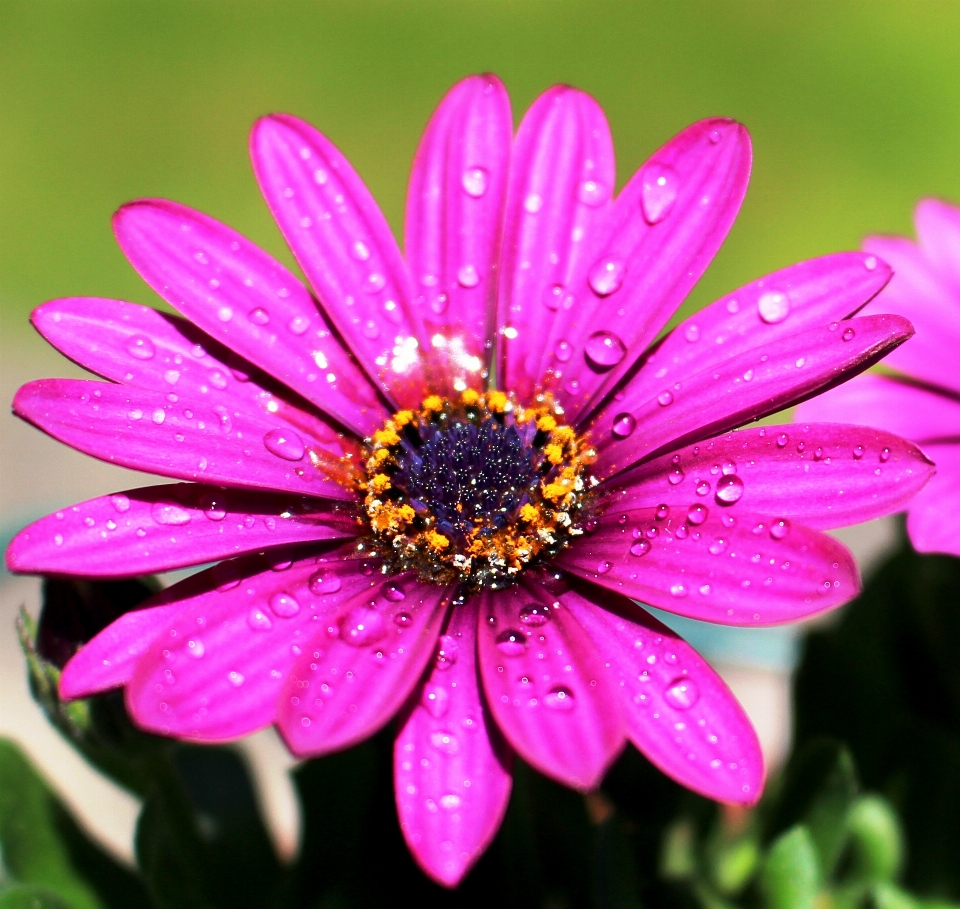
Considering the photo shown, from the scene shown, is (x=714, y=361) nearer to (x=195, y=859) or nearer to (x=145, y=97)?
(x=195, y=859)

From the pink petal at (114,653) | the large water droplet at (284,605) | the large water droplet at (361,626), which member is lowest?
the pink petal at (114,653)

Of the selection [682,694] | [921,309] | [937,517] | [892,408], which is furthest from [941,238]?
[682,694]

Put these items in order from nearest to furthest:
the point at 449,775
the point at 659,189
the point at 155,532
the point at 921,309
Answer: the point at 449,775, the point at 155,532, the point at 659,189, the point at 921,309

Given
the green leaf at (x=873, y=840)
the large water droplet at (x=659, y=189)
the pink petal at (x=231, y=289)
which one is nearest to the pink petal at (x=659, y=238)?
the large water droplet at (x=659, y=189)

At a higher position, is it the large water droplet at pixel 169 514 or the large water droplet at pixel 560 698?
the large water droplet at pixel 169 514

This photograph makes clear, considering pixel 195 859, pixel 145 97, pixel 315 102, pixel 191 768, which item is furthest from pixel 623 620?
pixel 145 97

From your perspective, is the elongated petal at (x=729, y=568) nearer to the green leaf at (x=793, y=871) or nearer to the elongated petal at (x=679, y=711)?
the elongated petal at (x=679, y=711)

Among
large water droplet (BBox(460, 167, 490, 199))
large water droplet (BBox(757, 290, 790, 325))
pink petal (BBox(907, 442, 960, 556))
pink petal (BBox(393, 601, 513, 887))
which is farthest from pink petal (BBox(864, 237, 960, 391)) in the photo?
pink petal (BBox(393, 601, 513, 887))

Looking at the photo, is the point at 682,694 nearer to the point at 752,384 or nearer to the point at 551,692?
the point at 551,692
